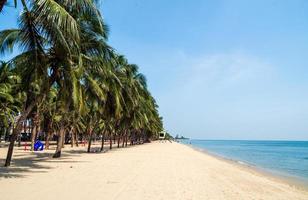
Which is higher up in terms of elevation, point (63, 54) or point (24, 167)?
point (63, 54)

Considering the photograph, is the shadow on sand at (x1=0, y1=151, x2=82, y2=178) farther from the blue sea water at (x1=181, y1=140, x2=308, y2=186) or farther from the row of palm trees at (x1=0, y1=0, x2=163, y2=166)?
the blue sea water at (x1=181, y1=140, x2=308, y2=186)

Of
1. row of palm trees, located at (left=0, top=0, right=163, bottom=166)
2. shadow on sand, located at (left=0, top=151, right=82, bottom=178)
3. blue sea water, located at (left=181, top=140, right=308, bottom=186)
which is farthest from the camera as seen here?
blue sea water, located at (left=181, top=140, right=308, bottom=186)

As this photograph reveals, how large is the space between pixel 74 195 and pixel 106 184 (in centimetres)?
225

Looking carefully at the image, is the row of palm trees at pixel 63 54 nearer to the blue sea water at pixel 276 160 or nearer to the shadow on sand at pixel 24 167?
the shadow on sand at pixel 24 167

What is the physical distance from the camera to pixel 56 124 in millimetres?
54406

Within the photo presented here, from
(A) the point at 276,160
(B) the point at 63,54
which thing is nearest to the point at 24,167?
(B) the point at 63,54

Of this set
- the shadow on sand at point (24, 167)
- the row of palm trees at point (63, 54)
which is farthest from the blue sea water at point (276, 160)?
the shadow on sand at point (24, 167)

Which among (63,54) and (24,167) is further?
(24,167)

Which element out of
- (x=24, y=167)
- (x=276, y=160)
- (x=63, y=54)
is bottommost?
(x=24, y=167)

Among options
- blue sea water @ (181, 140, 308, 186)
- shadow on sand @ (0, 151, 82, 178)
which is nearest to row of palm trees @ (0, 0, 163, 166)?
shadow on sand @ (0, 151, 82, 178)

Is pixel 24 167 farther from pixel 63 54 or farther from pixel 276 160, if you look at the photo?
pixel 276 160

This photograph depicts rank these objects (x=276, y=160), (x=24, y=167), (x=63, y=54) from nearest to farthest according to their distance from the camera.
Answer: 1. (x=63, y=54)
2. (x=24, y=167)
3. (x=276, y=160)

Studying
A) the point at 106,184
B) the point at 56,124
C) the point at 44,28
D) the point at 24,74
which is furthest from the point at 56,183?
the point at 56,124

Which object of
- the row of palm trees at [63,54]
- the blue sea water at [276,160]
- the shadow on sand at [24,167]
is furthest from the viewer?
the blue sea water at [276,160]
